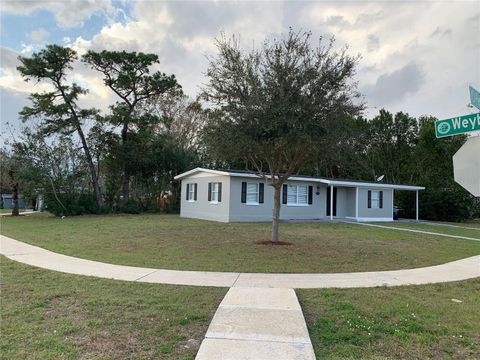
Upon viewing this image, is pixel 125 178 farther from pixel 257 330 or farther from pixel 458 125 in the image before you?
pixel 458 125

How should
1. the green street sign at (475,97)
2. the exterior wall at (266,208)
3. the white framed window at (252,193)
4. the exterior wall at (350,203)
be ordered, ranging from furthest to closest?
1. the exterior wall at (350,203)
2. the white framed window at (252,193)
3. the exterior wall at (266,208)
4. the green street sign at (475,97)

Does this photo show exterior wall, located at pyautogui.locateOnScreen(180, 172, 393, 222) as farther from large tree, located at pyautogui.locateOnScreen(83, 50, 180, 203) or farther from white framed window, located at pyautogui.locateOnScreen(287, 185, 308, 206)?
large tree, located at pyautogui.locateOnScreen(83, 50, 180, 203)

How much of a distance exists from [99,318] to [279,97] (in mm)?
7232

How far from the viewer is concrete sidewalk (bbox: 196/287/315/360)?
394cm

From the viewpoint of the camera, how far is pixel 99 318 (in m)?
4.98

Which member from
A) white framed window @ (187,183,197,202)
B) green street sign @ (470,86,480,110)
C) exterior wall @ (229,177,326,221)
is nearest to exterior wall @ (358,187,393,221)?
exterior wall @ (229,177,326,221)

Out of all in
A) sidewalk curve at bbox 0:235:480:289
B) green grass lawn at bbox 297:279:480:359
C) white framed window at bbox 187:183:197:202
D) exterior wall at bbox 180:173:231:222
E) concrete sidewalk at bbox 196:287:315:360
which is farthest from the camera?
white framed window at bbox 187:183:197:202

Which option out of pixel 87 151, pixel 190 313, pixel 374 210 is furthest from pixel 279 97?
pixel 87 151

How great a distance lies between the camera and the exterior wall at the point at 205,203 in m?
21.3

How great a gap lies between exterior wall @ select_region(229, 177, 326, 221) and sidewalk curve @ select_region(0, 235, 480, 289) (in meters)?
12.5

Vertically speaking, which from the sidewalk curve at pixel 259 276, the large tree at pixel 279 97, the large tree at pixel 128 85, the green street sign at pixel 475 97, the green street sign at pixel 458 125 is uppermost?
the large tree at pixel 128 85

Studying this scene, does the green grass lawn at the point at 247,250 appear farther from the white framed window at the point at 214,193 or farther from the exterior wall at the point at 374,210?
the exterior wall at the point at 374,210

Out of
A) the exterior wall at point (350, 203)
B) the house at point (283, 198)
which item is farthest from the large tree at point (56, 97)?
the exterior wall at point (350, 203)

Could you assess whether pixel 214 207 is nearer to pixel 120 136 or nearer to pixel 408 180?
pixel 120 136
